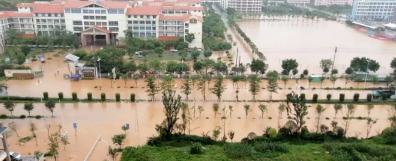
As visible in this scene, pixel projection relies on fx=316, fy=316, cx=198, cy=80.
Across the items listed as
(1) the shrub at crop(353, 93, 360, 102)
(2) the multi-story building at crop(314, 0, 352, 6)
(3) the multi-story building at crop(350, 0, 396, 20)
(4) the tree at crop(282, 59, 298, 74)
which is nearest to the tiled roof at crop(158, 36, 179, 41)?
(4) the tree at crop(282, 59, 298, 74)

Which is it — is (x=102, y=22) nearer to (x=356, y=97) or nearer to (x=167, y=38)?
(x=167, y=38)

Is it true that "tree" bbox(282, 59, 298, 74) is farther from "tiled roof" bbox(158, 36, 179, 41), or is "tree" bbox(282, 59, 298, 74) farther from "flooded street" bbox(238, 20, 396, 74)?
"tiled roof" bbox(158, 36, 179, 41)

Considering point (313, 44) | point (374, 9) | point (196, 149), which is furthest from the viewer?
point (374, 9)

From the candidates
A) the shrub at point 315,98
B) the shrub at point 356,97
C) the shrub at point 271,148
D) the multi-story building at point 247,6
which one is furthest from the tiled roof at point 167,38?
the multi-story building at point 247,6

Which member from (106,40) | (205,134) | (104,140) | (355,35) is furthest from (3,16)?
(355,35)

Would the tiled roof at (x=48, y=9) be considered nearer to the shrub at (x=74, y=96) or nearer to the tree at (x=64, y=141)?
the shrub at (x=74, y=96)

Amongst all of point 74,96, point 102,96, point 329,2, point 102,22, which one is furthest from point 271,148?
point 329,2
